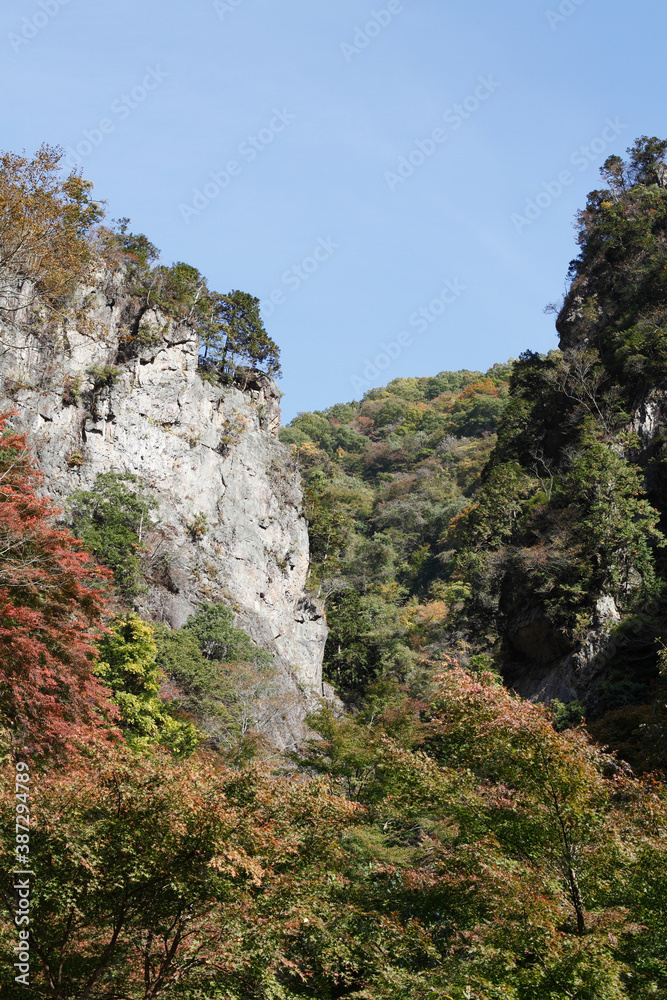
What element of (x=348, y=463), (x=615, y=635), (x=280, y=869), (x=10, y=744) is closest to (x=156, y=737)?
(x=10, y=744)

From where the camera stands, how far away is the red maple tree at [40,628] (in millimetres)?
11523

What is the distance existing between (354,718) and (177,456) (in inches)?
578

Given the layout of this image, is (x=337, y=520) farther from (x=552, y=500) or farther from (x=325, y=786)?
(x=325, y=786)

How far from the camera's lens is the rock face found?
28.7m

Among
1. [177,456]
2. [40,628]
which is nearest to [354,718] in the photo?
[177,456]

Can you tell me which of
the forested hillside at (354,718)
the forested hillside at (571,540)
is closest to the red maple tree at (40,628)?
the forested hillside at (354,718)

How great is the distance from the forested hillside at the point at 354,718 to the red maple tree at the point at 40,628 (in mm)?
58

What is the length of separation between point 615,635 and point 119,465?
67.1ft

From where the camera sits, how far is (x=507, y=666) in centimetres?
2617

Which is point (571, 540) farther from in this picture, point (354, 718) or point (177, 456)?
point (177, 456)

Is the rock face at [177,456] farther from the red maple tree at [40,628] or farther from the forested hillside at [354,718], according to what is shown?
the red maple tree at [40,628]

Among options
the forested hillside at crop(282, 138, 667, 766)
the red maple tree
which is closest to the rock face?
the forested hillside at crop(282, 138, 667, 766)

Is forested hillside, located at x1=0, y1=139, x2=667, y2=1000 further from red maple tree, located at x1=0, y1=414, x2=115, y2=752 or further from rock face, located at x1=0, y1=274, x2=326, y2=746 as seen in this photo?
rock face, located at x1=0, y1=274, x2=326, y2=746

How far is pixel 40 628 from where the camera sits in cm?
1262
